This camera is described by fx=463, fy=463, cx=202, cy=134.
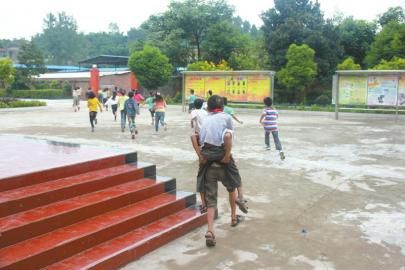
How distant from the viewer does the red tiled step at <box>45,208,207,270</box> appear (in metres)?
4.38

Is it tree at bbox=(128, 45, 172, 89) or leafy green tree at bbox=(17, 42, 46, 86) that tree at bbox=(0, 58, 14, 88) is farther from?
leafy green tree at bbox=(17, 42, 46, 86)

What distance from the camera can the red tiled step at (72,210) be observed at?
4.43 meters

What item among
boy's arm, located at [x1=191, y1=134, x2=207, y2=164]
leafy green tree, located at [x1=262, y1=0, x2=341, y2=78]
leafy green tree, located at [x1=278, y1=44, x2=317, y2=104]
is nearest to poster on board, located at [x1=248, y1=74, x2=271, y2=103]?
leafy green tree, located at [x1=278, y1=44, x2=317, y2=104]

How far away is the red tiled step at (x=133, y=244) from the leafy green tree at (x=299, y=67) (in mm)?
23463

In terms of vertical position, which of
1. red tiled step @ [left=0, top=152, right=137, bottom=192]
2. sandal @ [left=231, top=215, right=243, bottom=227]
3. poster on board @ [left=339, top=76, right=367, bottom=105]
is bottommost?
sandal @ [left=231, top=215, right=243, bottom=227]

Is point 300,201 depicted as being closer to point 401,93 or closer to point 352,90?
point 401,93

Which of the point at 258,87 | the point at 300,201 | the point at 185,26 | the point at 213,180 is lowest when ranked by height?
the point at 300,201

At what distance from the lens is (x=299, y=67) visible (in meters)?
28.1

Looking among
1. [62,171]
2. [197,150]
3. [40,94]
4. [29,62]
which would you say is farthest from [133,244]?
[29,62]

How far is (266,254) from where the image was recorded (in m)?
4.91

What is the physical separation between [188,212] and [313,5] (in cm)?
3042

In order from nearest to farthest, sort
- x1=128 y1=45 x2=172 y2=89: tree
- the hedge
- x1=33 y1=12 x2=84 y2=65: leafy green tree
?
x1=128 y1=45 x2=172 y2=89: tree, the hedge, x1=33 y1=12 x2=84 y2=65: leafy green tree

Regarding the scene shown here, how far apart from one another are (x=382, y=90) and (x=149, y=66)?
60.5 feet

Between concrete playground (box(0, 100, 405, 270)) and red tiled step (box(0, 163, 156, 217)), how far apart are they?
1233 millimetres
